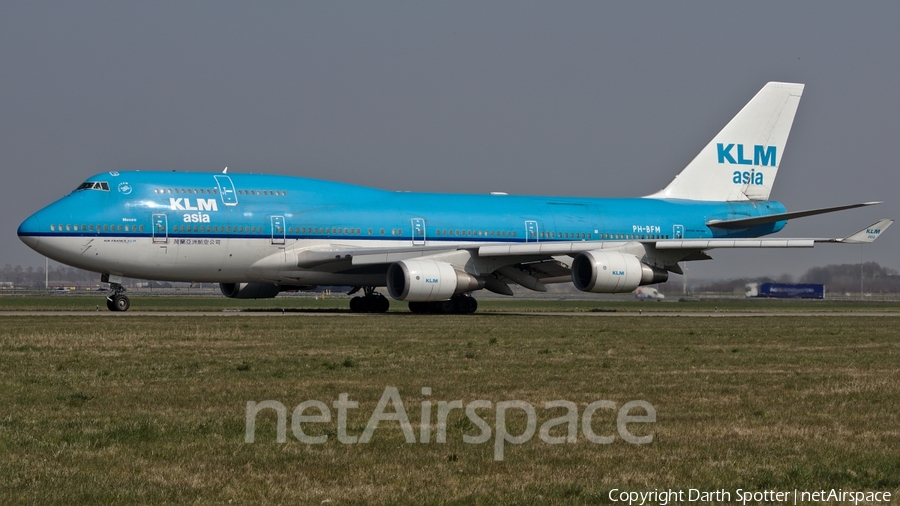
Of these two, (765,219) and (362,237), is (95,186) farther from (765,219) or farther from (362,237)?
(765,219)

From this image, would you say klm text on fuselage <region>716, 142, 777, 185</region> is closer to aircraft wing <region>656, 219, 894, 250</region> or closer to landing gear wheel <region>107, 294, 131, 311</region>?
aircraft wing <region>656, 219, 894, 250</region>

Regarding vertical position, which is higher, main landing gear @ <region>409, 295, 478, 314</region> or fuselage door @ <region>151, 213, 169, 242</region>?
fuselage door @ <region>151, 213, 169, 242</region>

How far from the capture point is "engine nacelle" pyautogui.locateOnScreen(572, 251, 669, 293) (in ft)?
110

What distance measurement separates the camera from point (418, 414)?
1126cm

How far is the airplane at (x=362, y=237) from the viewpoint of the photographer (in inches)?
1246

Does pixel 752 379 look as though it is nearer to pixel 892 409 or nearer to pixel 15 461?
pixel 892 409

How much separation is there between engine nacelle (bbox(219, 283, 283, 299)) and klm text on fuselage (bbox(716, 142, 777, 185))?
1830cm

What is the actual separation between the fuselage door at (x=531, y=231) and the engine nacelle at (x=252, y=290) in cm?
851

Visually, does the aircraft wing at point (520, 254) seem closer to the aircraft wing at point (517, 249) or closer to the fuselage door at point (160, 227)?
the aircraft wing at point (517, 249)

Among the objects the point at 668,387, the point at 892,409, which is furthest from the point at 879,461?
the point at 668,387

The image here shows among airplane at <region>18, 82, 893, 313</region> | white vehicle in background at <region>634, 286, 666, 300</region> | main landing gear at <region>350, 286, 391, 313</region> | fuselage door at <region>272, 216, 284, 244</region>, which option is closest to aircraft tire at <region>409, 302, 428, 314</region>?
airplane at <region>18, 82, 893, 313</region>

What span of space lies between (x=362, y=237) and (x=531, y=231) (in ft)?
20.5

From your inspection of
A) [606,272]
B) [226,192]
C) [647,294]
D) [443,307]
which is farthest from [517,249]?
[647,294]

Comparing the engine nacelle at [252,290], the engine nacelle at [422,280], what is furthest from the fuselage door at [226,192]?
the engine nacelle at [422,280]
